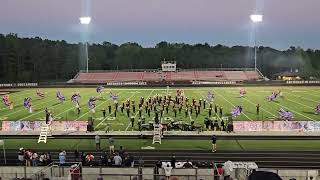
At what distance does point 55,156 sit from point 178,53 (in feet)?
383

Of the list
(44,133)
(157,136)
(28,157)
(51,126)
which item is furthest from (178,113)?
(28,157)

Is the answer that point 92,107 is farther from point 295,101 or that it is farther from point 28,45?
point 28,45

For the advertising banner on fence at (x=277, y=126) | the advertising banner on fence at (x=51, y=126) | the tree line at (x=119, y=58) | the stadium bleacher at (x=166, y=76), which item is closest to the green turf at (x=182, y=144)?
the advertising banner on fence at (x=51, y=126)

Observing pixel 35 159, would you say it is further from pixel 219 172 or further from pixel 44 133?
pixel 219 172

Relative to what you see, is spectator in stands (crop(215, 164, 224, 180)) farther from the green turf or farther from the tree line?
the tree line

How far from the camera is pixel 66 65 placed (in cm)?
11331

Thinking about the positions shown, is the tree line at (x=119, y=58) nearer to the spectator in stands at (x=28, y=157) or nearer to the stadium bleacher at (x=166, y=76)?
the stadium bleacher at (x=166, y=76)

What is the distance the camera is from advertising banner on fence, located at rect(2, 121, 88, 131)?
29125 mm

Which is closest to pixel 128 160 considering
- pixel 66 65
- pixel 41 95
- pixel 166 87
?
pixel 41 95

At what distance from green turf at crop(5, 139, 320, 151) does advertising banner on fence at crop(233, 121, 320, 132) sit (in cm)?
229

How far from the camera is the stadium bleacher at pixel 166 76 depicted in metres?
93.6

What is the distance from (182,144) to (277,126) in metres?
6.72

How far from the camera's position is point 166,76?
96.2 metres

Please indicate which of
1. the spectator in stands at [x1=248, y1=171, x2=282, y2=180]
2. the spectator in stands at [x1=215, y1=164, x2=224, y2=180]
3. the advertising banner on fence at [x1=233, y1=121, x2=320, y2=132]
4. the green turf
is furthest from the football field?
the spectator in stands at [x1=248, y1=171, x2=282, y2=180]
